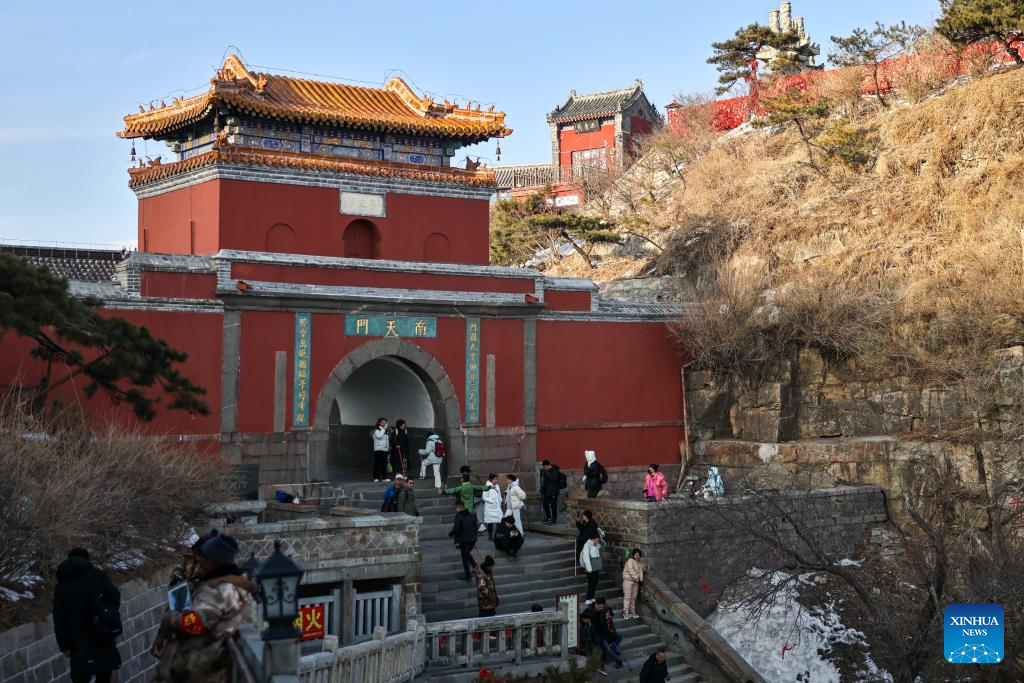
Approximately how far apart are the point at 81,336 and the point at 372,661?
551cm

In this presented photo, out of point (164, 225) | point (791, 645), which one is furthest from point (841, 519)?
point (164, 225)

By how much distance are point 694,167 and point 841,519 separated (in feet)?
55.9

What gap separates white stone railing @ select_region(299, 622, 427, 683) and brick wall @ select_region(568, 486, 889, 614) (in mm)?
5519

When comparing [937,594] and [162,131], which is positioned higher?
[162,131]

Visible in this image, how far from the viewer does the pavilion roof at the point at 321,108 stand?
21672 millimetres

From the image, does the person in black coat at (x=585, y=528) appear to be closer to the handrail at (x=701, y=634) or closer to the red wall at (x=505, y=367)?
the handrail at (x=701, y=634)

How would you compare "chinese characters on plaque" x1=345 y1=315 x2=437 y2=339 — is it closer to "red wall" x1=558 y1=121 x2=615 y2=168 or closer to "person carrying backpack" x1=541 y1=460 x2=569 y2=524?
"person carrying backpack" x1=541 y1=460 x2=569 y2=524

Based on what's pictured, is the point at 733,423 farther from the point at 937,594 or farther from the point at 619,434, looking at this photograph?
the point at 937,594

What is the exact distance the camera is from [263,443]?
20062 mm

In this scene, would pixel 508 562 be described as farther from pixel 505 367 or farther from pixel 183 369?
pixel 183 369

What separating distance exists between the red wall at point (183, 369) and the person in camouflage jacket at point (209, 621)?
11806 mm

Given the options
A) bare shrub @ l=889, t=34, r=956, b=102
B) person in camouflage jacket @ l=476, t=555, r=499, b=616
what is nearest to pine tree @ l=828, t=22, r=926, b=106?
bare shrub @ l=889, t=34, r=956, b=102

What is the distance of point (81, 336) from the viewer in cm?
1453

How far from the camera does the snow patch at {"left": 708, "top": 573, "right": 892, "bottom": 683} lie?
1747 centimetres
